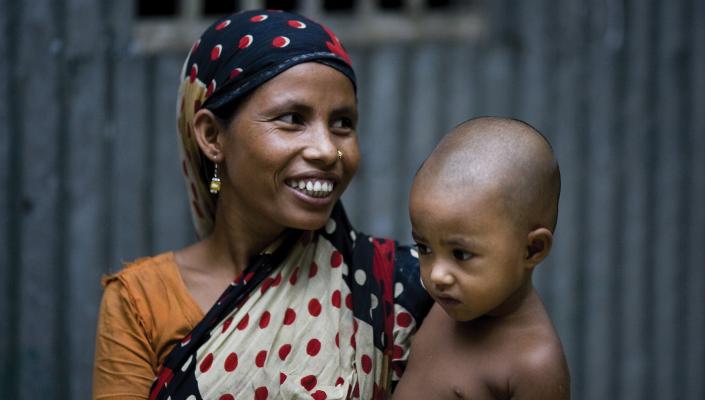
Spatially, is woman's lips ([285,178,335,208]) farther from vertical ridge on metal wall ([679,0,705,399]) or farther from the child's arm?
vertical ridge on metal wall ([679,0,705,399])

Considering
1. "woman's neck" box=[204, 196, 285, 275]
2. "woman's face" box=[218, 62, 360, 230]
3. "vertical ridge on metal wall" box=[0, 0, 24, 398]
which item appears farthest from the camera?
"vertical ridge on metal wall" box=[0, 0, 24, 398]

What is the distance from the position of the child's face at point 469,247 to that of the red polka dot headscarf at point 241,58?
0.51m

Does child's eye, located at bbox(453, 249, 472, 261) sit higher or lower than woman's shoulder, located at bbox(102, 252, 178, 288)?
higher

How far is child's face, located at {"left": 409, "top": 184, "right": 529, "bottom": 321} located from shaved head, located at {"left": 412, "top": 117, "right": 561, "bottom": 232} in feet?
0.07

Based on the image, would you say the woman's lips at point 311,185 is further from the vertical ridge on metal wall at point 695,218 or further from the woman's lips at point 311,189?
the vertical ridge on metal wall at point 695,218

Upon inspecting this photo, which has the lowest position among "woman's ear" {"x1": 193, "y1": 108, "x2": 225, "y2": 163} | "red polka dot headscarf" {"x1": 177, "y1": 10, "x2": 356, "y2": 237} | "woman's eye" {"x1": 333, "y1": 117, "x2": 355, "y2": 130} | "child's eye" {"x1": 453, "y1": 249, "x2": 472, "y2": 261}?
"child's eye" {"x1": 453, "y1": 249, "x2": 472, "y2": 261}

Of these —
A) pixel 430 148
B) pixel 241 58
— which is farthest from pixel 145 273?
pixel 430 148

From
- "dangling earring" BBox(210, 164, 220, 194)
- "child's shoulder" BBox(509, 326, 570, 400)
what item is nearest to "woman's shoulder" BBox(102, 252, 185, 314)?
"dangling earring" BBox(210, 164, 220, 194)

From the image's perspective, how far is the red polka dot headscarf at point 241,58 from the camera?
7.25ft

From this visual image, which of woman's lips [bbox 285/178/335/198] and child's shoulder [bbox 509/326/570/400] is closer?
child's shoulder [bbox 509/326/570/400]

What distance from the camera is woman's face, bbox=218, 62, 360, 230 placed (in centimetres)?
218

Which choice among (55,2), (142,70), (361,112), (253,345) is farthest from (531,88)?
(253,345)

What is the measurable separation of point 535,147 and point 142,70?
2.49m

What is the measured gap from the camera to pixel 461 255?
6.39 ft
